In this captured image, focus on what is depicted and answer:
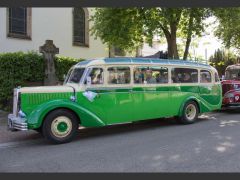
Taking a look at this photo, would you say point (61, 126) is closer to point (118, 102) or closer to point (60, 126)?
point (60, 126)

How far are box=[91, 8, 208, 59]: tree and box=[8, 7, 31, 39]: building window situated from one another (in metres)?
4.72

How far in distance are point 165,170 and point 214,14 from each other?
455 inches

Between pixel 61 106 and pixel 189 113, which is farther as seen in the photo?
pixel 189 113

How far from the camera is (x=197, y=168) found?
20.2 ft

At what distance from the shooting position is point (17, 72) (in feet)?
44.3

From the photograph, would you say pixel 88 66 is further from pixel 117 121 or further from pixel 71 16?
pixel 71 16

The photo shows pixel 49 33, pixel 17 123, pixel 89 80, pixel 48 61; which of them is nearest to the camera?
pixel 17 123

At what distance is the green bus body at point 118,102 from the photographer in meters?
8.59

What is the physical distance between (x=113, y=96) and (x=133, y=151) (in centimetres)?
239

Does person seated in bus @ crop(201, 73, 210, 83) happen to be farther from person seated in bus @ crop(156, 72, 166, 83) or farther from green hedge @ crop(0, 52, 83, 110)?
green hedge @ crop(0, 52, 83, 110)

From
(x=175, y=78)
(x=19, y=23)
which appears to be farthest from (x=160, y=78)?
(x=19, y=23)

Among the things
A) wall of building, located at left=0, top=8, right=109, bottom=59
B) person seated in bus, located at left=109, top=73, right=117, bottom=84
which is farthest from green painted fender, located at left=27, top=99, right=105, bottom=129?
wall of building, located at left=0, top=8, right=109, bottom=59

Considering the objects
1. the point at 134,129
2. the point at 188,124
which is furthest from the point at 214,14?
the point at 134,129

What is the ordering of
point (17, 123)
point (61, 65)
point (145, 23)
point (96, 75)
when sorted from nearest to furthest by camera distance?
point (17, 123) < point (96, 75) < point (61, 65) < point (145, 23)
